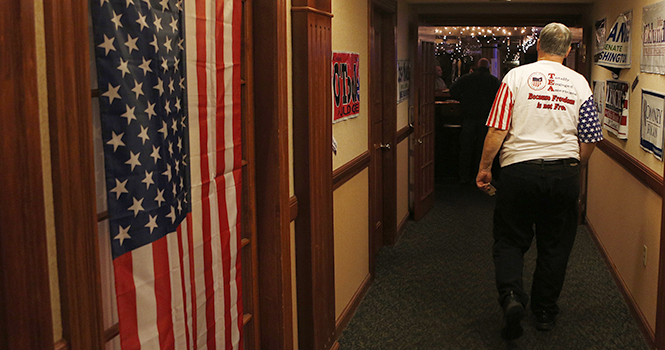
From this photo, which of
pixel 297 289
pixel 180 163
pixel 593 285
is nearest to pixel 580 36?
pixel 593 285

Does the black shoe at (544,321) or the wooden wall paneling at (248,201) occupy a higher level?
the wooden wall paneling at (248,201)

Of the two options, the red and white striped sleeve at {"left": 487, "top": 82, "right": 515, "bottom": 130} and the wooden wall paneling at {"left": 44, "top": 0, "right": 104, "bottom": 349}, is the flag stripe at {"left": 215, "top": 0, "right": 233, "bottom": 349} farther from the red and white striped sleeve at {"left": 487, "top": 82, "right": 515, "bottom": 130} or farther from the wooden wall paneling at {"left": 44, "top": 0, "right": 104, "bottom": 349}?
the red and white striped sleeve at {"left": 487, "top": 82, "right": 515, "bottom": 130}

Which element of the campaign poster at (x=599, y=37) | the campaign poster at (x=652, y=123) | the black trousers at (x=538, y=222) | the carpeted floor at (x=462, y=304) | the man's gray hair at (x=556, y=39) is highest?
the campaign poster at (x=599, y=37)

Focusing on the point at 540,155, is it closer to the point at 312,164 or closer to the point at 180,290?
the point at 312,164

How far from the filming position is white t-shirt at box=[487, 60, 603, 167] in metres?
3.27

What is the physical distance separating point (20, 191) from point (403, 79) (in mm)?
4776

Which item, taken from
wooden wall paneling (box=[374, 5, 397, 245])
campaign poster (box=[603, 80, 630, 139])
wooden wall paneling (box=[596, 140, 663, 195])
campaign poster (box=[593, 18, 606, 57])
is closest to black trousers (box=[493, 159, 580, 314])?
wooden wall paneling (box=[596, 140, 663, 195])

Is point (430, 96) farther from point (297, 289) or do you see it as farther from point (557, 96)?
point (297, 289)

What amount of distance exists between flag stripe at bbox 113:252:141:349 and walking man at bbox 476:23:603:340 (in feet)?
7.05

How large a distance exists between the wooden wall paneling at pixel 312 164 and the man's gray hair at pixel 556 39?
1.30 meters

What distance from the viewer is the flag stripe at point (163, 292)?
5.49ft

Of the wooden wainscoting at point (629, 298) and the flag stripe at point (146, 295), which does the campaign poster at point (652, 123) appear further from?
the flag stripe at point (146, 295)

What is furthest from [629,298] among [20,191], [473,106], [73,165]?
[473,106]

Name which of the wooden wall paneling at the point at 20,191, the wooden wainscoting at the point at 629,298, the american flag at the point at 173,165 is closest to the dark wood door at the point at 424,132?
the wooden wainscoting at the point at 629,298
